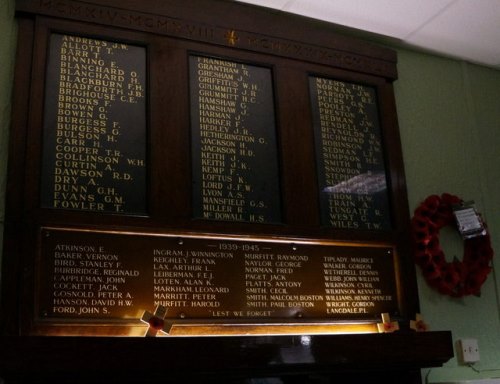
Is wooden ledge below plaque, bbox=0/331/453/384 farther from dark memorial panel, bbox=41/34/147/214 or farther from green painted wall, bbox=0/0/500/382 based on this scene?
dark memorial panel, bbox=41/34/147/214

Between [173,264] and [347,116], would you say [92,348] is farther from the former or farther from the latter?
[347,116]

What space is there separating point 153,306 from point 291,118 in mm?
1103

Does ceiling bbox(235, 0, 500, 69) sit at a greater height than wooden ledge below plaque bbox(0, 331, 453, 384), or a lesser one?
greater

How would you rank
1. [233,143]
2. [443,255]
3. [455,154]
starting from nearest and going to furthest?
[233,143]
[443,255]
[455,154]

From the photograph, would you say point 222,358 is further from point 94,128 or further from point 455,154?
point 455,154

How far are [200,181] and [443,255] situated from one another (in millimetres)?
1307

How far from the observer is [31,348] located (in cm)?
198

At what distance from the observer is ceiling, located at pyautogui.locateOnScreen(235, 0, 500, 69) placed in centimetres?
304

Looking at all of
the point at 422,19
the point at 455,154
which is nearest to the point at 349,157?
the point at 455,154

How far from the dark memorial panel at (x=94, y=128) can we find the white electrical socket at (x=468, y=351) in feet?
5.46

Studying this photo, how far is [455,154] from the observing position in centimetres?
338

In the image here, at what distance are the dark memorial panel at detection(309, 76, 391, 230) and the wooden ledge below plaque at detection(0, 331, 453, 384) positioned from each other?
610mm

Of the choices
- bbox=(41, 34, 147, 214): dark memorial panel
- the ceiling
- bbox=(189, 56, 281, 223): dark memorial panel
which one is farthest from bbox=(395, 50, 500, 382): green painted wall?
bbox=(41, 34, 147, 214): dark memorial panel

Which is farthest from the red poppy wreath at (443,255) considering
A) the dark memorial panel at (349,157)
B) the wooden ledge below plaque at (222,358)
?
the wooden ledge below plaque at (222,358)
